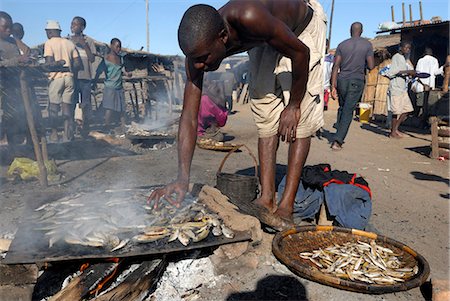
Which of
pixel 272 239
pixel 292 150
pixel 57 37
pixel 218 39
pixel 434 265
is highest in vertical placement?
pixel 57 37

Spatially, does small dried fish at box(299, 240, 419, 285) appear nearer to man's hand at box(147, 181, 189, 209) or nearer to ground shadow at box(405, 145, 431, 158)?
man's hand at box(147, 181, 189, 209)

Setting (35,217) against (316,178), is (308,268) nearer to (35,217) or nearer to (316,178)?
(316,178)

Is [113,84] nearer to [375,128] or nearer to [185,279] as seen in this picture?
[185,279]

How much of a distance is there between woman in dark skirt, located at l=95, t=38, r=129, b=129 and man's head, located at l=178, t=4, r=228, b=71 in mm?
8537

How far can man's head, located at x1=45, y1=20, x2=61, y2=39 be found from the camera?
8852 millimetres

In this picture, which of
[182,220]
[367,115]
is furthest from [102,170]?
[367,115]

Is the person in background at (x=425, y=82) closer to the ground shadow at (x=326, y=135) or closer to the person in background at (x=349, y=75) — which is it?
the ground shadow at (x=326, y=135)

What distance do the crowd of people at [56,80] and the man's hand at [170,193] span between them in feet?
11.3

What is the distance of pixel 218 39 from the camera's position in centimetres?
306

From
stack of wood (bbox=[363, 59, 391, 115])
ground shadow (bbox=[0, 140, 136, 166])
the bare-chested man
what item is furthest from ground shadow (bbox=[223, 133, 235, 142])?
stack of wood (bbox=[363, 59, 391, 115])

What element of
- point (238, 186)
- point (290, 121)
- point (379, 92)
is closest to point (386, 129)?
point (379, 92)

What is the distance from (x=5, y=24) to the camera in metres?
7.78

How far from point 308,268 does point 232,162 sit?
14.9 feet

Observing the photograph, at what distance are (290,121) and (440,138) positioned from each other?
6.38 metres
